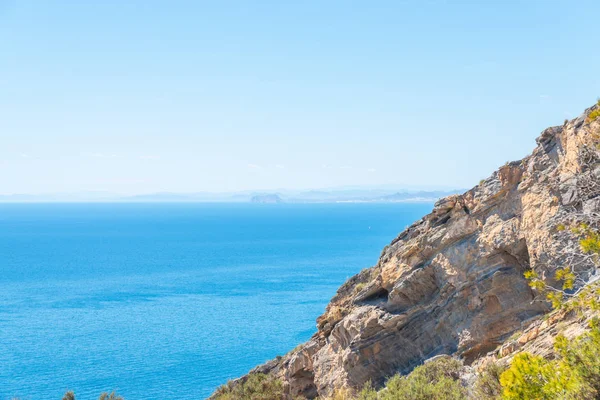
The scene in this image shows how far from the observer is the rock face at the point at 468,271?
16.2 meters

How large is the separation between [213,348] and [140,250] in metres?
84.5

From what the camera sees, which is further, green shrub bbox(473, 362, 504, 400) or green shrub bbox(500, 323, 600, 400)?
green shrub bbox(473, 362, 504, 400)

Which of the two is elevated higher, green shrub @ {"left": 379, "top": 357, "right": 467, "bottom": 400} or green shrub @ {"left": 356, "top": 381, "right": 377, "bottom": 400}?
green shrub @ {"left": 379, "top": 357, "right": 467, "bottom": 400}

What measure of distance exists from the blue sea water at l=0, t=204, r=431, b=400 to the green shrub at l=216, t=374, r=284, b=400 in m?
19.5

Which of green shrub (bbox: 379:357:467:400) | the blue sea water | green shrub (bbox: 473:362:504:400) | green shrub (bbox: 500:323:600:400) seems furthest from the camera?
the blue sea water

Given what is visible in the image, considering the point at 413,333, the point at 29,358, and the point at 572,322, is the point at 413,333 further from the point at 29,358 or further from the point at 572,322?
the point at 29,358

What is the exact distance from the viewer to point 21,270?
100938 millimetres

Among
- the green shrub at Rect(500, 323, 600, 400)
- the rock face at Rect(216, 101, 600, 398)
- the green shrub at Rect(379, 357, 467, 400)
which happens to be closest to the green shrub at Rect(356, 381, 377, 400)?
the green shrub at Rect(379, 357, 467, 400)

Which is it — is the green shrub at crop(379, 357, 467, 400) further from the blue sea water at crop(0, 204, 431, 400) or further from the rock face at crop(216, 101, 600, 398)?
the blue sea water at crop(0, 204, 431, 400)

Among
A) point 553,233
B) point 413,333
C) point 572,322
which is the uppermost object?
point 553,233

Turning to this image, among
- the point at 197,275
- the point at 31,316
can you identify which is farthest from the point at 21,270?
the point at 31,316

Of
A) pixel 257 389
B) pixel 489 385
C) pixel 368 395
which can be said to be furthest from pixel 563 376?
pixel 257 389

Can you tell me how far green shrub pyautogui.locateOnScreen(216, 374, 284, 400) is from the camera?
23.2 meters

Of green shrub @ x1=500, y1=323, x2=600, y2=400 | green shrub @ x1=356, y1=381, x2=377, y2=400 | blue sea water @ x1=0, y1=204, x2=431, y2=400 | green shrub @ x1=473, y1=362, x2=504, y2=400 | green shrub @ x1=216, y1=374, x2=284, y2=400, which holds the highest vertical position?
green shrub @ x1=500, y1=323, x2=600, y2=400
